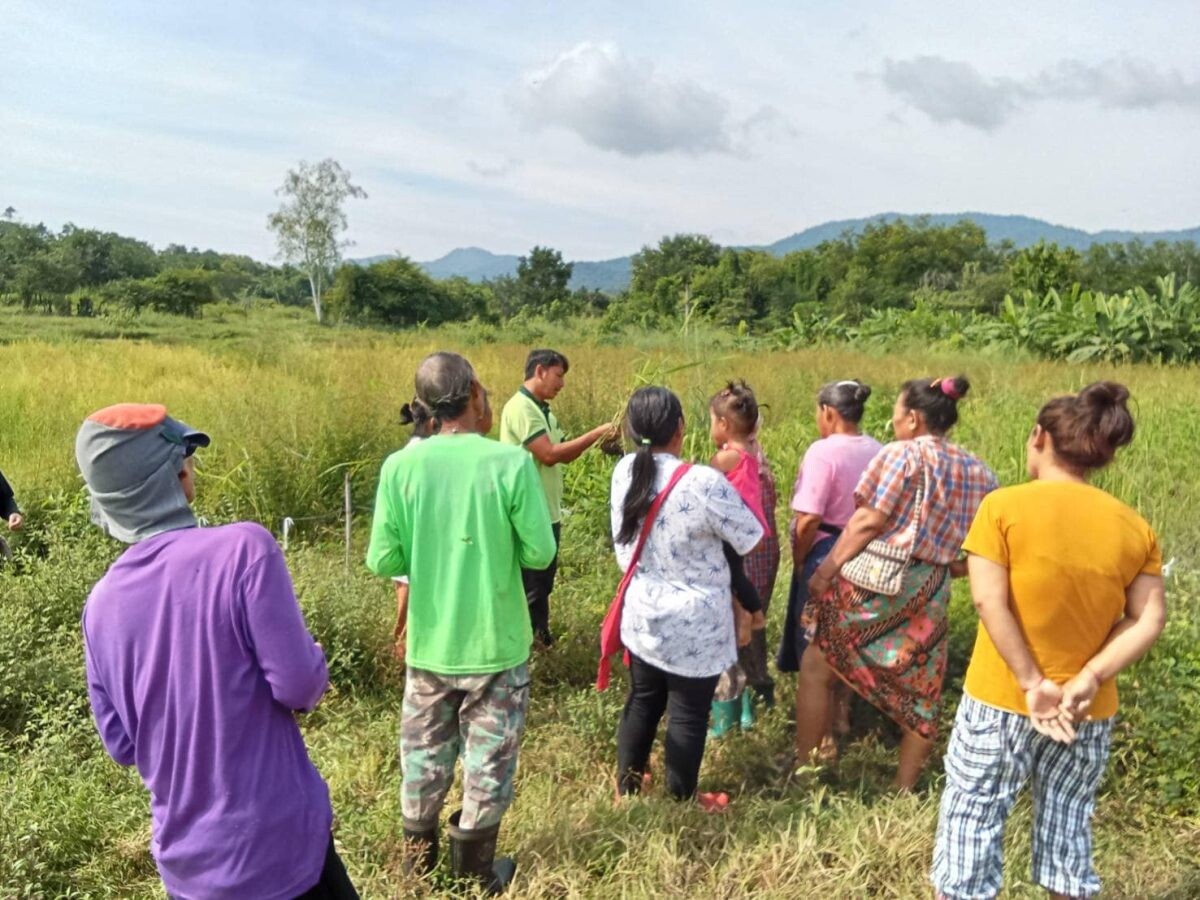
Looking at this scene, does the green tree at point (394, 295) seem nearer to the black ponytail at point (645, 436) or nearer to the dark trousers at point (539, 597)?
the dark trousers at point (539, 597)

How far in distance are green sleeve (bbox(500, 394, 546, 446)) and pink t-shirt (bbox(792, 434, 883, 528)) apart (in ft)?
3.89

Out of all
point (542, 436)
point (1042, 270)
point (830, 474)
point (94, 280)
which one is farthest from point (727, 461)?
point (94, 280)

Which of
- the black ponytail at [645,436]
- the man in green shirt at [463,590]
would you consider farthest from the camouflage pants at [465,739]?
the black ponytail at [645,436]

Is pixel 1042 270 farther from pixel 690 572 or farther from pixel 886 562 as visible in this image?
pixel 690 572

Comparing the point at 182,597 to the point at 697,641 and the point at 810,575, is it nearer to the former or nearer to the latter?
the point at 697,641

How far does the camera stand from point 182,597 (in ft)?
4.74

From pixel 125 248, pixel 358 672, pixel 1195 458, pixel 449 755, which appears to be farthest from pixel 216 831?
pixel 125 248

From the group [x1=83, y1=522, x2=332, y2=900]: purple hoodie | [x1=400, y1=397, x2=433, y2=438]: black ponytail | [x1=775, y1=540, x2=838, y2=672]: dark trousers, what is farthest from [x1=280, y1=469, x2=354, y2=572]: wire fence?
[x1=83, y1=522, x2=332, y2=900]: purple hoodie

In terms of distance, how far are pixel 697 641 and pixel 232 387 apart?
224 inches

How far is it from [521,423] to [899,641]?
1.76m

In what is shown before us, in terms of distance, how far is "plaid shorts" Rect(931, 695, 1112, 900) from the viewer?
193 centimetres

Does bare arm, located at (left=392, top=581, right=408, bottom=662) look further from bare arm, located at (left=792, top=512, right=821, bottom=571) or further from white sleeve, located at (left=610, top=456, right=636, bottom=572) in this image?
bare arm, located at (left=792, top=512, right=821, bottom=571)

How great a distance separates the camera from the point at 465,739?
2.24 meters

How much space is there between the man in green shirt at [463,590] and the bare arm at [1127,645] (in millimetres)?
1263
